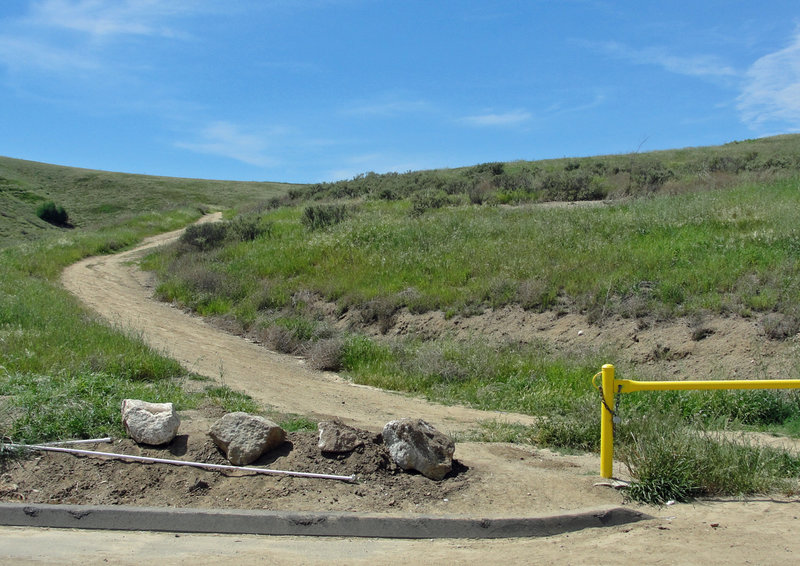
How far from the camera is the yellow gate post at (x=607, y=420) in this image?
520 cm

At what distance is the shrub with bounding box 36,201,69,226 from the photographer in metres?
52.1

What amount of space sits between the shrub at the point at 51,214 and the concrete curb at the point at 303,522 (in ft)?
175

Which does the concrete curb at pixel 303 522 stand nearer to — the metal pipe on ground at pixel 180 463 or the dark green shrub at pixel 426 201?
the metal pipe on ground at pixel 180 463

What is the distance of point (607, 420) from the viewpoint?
5258mm

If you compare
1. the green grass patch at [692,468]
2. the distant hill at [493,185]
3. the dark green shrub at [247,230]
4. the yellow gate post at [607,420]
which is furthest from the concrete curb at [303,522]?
the distant hill at [493,185]

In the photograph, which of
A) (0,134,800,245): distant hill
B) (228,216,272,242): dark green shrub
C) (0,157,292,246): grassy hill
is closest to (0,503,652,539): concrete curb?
(228,216,272,242): dark green shrub

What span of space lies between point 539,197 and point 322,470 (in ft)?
69.2

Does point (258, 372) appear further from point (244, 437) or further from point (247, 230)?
point (247, 230)

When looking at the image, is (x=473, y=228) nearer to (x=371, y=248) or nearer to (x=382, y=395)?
(x=371, y=248)

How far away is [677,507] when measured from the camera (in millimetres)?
4898

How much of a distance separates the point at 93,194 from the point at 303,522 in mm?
69415

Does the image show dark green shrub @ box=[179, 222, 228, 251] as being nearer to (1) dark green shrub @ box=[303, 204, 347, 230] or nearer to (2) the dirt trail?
(1) dark green shrub @ box=[303, 204, 347, 230]

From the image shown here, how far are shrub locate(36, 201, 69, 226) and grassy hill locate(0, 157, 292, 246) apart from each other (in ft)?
2.02

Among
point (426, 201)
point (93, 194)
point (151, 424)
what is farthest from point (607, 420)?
point (93, 194)
